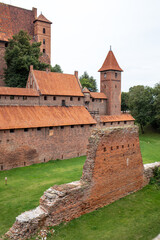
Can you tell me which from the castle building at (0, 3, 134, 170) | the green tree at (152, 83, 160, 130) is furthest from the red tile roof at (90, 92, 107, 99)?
the green tree at (152, 83, 160, 130)

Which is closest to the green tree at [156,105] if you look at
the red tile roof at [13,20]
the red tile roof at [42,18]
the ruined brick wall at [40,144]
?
the ruined brick wall at [40,144]

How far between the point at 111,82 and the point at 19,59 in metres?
13.1

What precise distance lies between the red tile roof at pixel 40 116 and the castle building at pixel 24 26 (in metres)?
14.0

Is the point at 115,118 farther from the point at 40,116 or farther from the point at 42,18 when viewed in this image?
the point at 42,18

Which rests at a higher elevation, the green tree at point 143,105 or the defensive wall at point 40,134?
the green tree at point 143,105

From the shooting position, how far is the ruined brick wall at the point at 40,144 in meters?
20.1

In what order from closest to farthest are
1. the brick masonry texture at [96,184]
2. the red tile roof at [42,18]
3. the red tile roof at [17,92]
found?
the brick masonry texture at [96,184], the red tile roof at [17,92], the red tile roof at [42,18]

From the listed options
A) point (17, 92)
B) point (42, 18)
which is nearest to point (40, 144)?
point (17, 92)

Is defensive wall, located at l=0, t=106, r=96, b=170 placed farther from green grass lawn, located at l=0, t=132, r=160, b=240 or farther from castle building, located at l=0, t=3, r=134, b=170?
green grass lawn, located at l=0, t=132, r=160, b=240

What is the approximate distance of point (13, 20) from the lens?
37.7 meters

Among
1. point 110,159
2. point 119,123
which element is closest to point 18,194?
point 110,159

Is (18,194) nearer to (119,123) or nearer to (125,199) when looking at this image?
(125,199)

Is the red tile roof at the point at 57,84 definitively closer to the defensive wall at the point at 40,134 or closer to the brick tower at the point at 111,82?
the defensive wall at the point at 40,134

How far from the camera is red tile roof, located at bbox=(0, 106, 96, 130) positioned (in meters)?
20.8
